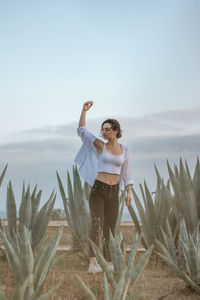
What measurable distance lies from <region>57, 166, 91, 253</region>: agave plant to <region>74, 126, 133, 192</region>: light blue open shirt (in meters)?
0.63

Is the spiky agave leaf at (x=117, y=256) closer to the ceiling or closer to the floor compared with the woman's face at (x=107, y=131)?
closer to the floor

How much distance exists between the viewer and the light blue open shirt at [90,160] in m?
4.30

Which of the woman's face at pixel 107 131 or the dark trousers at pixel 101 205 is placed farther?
the woman's face at pixel 107 131

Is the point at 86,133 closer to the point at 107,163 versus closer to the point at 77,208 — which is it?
the point at 107,163

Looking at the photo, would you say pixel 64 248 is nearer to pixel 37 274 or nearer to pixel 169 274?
pixel 169 274

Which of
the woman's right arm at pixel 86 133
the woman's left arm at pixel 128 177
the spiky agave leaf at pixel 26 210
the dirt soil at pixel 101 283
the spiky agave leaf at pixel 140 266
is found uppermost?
the woman's right arm at pixel 86 133

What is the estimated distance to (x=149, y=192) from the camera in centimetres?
498

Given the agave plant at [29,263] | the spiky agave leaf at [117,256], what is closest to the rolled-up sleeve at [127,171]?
the spiky agave leaf at [117,256]

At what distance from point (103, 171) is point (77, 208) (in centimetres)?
93

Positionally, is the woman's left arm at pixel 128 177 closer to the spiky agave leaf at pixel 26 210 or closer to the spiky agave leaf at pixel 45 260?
the spiky agave leaf at pixel 26 210

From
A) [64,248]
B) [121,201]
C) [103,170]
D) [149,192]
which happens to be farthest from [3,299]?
[64,248]

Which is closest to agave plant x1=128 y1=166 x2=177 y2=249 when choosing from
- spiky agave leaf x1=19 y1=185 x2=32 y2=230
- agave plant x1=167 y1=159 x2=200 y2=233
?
agave plant x1=167 y1=159 x2=200 y2=233

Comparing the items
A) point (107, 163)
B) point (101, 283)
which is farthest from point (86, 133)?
point (101, 283)

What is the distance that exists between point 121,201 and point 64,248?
151 cm
